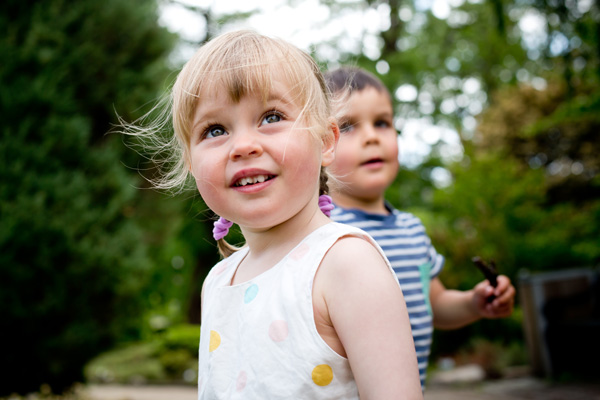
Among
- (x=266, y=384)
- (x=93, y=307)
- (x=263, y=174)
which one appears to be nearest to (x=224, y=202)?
(x=263, y=174)

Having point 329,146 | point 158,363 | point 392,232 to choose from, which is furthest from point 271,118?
point 158,363

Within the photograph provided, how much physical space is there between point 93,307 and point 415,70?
6674mm

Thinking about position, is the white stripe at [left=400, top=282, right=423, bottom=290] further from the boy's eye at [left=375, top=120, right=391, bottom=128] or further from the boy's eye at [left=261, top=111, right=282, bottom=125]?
the boy's eye at [left=261, top=111, right=282, bottom=125]

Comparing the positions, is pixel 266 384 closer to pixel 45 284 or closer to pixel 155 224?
pixel 45 284

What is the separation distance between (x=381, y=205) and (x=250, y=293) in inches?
44.0

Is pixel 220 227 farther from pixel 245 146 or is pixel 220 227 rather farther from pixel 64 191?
pixel 64 191

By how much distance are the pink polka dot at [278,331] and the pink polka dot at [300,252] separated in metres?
0.14

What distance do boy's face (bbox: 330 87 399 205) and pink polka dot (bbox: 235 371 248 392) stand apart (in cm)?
107

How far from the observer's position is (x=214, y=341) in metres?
1.23

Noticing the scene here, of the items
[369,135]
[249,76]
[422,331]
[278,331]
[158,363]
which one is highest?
[249,76]

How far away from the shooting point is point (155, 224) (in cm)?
707

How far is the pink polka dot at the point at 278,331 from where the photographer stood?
106 centimetres

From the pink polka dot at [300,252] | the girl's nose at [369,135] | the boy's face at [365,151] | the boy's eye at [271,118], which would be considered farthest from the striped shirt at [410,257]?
the boy's eye at [271,118]

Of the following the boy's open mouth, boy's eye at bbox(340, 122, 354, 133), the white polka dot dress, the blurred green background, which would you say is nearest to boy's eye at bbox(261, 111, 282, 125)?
the boy's open mouth
